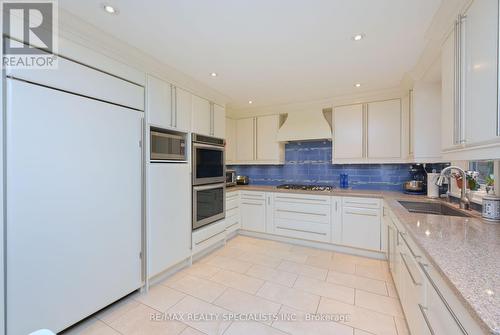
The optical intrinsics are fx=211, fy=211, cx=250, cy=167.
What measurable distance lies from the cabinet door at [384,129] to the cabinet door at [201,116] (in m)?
2.29

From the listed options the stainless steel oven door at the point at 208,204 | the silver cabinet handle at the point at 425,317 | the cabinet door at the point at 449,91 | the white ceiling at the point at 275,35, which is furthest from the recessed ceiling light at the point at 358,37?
the stainless steel oven door at the point at 208,204

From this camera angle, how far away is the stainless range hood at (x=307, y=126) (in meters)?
3.33

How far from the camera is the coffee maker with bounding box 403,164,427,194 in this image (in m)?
2.74

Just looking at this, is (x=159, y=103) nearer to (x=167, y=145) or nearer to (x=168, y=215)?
(x=167, y=145)

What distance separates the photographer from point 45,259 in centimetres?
140

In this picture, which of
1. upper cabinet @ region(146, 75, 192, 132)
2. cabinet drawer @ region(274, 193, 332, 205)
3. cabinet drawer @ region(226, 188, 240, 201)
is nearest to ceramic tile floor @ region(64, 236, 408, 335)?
cabinet drawer @ region(274, 193, 332, 205)

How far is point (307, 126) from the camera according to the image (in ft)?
11.3

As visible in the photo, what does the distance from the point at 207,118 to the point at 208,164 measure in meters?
0.63

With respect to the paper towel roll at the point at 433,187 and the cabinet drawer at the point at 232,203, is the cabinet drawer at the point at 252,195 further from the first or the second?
the paper towel roll at the point at 433,187

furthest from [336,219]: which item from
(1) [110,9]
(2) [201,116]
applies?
(1) [110,9]

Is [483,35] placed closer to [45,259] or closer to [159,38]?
[159,38]

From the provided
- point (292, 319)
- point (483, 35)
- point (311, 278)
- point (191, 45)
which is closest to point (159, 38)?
point (191, 45)

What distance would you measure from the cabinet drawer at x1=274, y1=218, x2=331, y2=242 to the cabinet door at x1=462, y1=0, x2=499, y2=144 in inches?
84.8

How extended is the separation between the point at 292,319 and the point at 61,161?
2.09m
